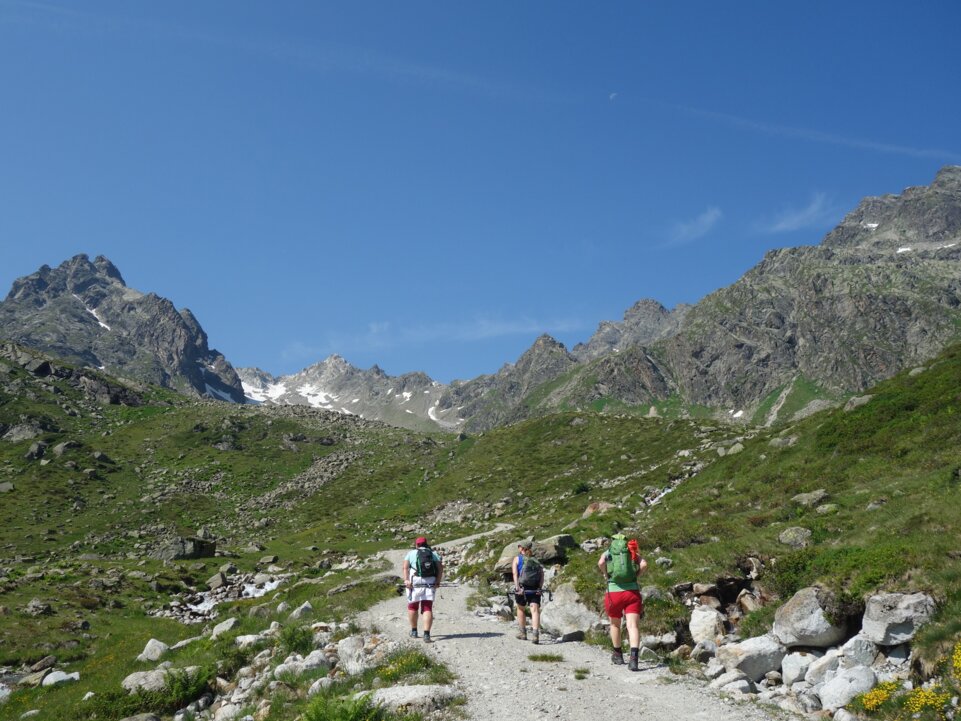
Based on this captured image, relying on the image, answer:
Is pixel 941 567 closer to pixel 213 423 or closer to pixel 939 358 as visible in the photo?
pixel 939 358

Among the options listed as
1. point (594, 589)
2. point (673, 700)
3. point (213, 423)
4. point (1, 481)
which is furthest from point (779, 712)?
point (213, 423)

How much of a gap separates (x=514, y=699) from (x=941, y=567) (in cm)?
1000

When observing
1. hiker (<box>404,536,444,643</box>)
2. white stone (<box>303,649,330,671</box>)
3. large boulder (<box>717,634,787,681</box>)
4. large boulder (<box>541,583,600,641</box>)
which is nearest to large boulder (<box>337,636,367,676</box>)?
white stone (<box>303,649,330,671</box>)

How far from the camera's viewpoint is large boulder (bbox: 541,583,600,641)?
18.1 meters

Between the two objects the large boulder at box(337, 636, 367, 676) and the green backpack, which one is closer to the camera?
the large boulder at box(337, 636, 367, 676)

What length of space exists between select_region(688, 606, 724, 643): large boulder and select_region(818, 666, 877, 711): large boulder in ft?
13.0

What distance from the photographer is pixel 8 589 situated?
36.1 meters

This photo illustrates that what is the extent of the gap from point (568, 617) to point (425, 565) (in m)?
5.26

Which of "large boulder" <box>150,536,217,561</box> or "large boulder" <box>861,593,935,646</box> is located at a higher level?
"large boulder" <box>861,593,935,646</box>

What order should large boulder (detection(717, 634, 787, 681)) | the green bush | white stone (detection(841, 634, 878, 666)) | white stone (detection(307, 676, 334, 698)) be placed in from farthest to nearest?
the green bush < white stone (detection(307, 676, 334, 698)) < large boulder (detection(717, 634, 787, 681)) < white stone (detection(841, 634, 878, 666))

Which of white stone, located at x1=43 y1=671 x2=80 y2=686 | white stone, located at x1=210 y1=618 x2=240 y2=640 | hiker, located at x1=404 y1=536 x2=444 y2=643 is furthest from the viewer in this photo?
white stone, located at x1=210 y1=618 x2=240 y2=640

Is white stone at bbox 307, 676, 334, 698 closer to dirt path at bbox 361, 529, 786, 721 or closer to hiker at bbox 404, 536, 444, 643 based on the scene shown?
dirt path at bbox 361, 529, 786, 721

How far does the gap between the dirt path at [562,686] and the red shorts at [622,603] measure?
128 cm

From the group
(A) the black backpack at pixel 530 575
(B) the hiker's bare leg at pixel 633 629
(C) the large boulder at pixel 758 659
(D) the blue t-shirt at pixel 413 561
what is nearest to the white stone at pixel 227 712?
(D) the blue t-shirt at pixel 413 561
